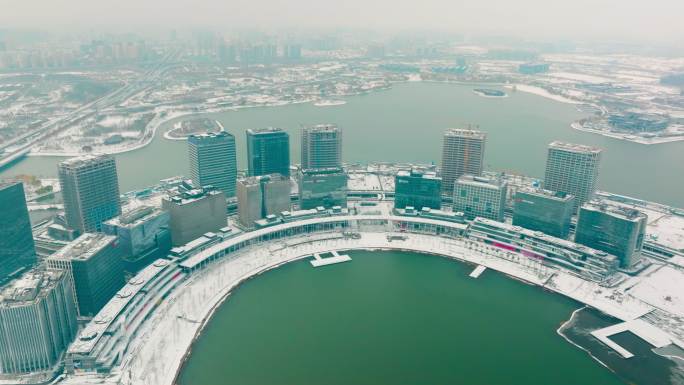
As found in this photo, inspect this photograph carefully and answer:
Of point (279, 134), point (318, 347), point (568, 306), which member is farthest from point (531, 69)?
point (318, 347)

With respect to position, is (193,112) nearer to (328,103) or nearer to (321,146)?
(328,103)

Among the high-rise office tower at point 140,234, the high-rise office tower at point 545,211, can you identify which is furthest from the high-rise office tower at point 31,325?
the high-rise office tower at point 545,211

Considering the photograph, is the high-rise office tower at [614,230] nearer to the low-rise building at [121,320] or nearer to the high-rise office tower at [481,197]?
the high-rise office tower at [481,197]

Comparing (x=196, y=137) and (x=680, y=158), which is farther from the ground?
(x=196, y=137)

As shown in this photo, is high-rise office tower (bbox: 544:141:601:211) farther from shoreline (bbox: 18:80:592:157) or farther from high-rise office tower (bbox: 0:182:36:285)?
shoreline (bbox: 18:80:592:157)

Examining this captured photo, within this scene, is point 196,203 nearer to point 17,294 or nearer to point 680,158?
point 17,294
